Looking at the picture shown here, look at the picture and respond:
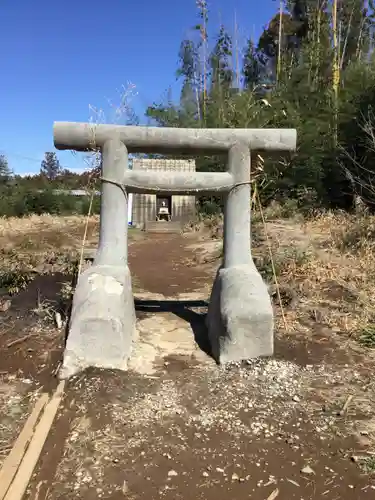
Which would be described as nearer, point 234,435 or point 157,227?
point 234,435

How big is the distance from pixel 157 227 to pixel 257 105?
4727 mm

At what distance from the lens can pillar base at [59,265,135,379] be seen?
3625 millimetres

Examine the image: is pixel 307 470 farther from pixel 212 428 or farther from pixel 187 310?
pixel 187 310

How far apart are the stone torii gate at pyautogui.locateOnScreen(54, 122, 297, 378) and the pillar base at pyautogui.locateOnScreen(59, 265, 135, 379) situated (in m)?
0.01

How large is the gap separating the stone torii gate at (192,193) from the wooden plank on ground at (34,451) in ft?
2.55

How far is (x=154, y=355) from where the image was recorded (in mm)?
3984

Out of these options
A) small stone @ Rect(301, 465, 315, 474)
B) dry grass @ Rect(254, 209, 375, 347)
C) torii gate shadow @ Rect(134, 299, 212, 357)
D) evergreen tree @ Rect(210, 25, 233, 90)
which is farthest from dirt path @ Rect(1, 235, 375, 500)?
evergreen tree @ Rect(210, 25, 233, 90)

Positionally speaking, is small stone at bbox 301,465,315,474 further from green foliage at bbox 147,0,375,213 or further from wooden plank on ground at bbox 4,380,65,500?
green foliage at bbox 147,0,375,213

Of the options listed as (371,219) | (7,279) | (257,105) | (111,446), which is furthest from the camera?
(257,105)

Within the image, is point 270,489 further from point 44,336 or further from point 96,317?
point 44,336

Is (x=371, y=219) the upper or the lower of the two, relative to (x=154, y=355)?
upper

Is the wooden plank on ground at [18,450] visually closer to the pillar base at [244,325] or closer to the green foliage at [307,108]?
the pillar base at [244,325]

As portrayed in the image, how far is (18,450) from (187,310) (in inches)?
112

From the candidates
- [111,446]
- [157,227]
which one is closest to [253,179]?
[111,446]
